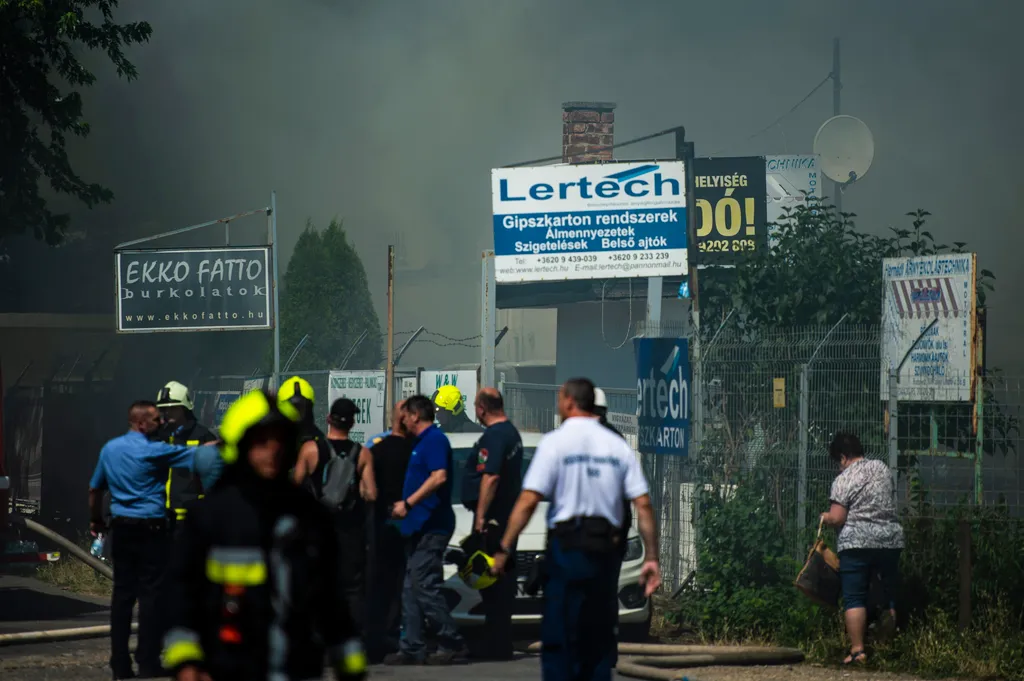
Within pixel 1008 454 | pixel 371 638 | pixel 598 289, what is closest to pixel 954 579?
pixel 1008 454

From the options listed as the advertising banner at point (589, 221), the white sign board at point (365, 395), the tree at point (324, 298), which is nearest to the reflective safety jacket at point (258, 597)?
the advertising banner at point (589, 221)

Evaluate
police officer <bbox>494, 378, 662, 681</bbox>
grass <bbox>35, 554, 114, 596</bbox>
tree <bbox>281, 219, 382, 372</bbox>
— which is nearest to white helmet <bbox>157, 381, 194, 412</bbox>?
police officer <bbox>494, 378, 662, 681</bbox>

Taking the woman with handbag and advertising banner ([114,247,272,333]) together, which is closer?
the woman with handbag

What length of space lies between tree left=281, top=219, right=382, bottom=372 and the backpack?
2903 centimetres

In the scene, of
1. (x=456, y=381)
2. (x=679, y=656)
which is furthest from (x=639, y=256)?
(x=679, y=656)

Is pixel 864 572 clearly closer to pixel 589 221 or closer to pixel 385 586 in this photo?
pixel 385 586

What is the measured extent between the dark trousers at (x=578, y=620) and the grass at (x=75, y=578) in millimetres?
9285

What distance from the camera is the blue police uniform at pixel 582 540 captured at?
6387 mm

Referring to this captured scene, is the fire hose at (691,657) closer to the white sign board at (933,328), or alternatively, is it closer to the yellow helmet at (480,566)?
the yellow helmet at (480,566)

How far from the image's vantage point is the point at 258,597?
13.2ft

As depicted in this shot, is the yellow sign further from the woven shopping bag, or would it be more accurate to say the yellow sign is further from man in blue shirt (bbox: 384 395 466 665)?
man in blue shirt (bbox: 384 395 466 665)

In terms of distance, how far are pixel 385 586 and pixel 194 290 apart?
14248mm

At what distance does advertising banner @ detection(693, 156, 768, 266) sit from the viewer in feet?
71.0

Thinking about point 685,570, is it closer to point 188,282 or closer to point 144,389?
point 188,282
